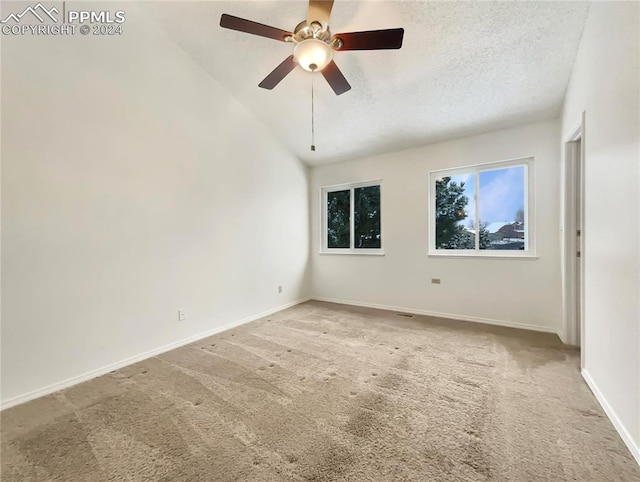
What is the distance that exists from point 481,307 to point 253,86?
420cm

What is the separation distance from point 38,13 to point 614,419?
5.01 m

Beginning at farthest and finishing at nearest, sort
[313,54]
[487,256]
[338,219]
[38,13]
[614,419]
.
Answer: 1. [338,219]
2. [487,256]
3. [38,13]
4. [313,54]
5. [614,419]

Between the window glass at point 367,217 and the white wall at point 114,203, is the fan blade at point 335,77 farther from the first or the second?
the window glass at point 367,217

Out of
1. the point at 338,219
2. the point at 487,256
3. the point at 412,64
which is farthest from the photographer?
the point at 338,219

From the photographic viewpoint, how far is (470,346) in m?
2.88

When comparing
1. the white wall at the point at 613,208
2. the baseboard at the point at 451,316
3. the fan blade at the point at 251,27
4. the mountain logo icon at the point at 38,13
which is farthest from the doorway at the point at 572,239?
the mountain logo icon at the point at 38,13

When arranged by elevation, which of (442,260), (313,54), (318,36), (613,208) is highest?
(318,36)

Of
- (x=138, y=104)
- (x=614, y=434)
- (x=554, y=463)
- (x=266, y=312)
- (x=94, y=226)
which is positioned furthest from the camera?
(x=266, y=312)

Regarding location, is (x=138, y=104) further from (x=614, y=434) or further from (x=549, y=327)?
(x=549, y=327)

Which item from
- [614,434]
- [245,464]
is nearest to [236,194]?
[245,464]

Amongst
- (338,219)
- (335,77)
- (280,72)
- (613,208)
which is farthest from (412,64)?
(338,219)

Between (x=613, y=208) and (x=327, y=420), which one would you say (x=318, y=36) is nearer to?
(x=613, y=208)

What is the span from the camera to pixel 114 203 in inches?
98.4

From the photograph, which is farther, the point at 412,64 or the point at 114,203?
the point at 412,64
